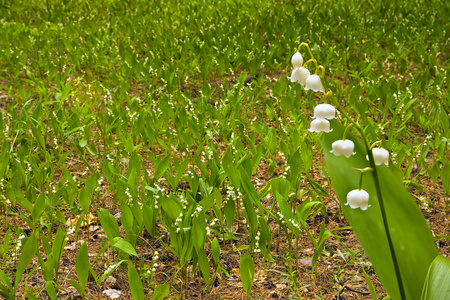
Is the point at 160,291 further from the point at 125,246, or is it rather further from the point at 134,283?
the point at 125,246

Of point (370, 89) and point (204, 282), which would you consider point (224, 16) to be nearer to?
point (370, 89)

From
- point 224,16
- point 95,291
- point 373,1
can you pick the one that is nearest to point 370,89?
point 95,291

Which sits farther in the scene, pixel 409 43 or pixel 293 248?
pixel 409 43

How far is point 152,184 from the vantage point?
105 inches

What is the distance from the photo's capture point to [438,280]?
4.76ft

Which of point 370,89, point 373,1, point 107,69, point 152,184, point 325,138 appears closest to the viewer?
point 325,138

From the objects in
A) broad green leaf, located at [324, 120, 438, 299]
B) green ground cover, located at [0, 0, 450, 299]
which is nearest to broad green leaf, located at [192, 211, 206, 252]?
green ground cover, located at [0, 0, 450, 299]

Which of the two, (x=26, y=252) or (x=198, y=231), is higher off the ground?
(x=198, y=231)

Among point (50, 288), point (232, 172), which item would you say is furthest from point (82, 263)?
point (232, 172)

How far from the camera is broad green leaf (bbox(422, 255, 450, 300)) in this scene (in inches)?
56.7

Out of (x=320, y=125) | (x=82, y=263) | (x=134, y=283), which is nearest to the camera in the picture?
(x=320, y=125)

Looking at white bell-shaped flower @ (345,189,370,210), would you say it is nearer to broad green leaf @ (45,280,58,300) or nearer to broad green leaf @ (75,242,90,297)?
broad green leaf @ (75,242,90,297)

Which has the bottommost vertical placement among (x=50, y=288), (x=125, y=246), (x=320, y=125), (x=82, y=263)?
(x=50, y=288)

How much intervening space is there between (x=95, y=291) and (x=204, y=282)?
502 millimetres
